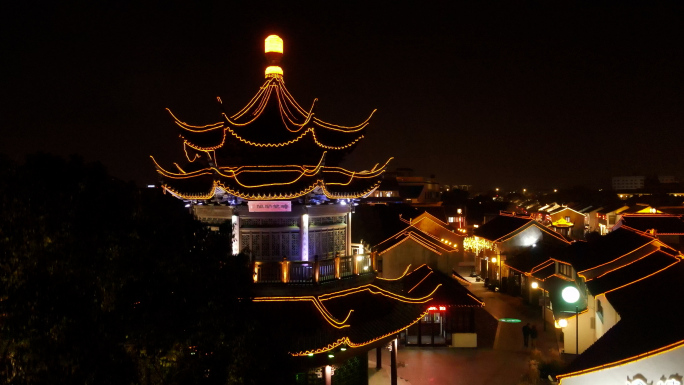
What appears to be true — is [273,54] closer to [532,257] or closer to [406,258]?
[406,258]

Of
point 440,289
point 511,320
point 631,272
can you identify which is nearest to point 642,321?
point 631,272

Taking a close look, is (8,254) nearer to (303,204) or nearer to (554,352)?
(303,204)

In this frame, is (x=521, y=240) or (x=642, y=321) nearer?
(x=642, y=321)

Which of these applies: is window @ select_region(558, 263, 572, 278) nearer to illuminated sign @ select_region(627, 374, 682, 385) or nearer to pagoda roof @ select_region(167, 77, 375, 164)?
illuminated sign @ select_region(627, 374, 682, 385)

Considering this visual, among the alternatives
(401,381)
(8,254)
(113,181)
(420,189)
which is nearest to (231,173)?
(113,181)

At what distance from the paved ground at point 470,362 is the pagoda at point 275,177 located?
6.78 meters

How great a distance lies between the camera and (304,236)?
51.7ft

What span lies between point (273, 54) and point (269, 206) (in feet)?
16.8

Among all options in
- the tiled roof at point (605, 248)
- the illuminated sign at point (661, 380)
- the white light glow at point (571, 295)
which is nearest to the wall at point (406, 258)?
the tiled roof at point (605, 248)

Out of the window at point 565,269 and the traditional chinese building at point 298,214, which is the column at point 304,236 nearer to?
the traditional chinese building at point 298,214

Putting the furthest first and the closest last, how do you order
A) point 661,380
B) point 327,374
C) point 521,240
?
point 521,240 → point 327,374 → point 661,380

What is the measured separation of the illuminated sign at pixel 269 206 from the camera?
15.4m

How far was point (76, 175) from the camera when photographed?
8.32 m

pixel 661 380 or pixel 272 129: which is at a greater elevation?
pixel 272 129
